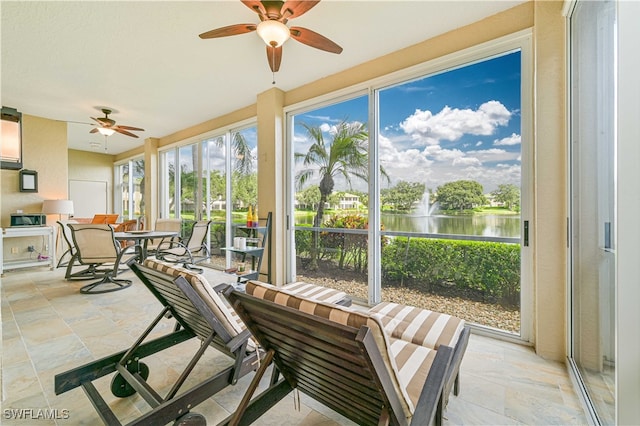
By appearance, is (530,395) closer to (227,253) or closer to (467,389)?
(467,389)

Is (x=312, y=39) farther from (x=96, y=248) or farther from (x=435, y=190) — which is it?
(x=96, y=248)

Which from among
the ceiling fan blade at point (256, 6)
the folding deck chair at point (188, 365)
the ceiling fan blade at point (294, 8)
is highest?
the ceiling fan blade at point (256, 6)

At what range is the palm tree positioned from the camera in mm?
3422

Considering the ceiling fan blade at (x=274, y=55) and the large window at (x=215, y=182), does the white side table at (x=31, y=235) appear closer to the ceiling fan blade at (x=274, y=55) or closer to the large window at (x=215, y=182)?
the large window at (x=215, y=182)

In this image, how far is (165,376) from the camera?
74.5 inches

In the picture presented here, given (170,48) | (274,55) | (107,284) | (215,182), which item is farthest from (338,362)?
(215,182)

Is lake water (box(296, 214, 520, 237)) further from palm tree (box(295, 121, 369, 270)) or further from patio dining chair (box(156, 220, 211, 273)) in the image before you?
patio dining chair (box(156, 220, 211, 273))

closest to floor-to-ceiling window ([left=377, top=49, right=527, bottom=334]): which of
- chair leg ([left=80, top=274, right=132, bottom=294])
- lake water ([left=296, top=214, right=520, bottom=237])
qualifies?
lake water ([left=296, top=214, right=520, bottom=237])

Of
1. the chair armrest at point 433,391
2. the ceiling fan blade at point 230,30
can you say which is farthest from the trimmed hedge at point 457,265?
the ceiling fan blade at point 230,30

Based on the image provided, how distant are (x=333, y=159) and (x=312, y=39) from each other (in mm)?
1637

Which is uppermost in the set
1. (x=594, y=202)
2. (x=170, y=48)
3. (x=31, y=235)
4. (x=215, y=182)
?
(x=170, y=48)

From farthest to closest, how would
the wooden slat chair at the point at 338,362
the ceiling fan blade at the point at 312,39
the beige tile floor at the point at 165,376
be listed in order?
1. the ceiling fan blade at the point at 312,39
2. the beige tile floor at the point at 165,376
3. the wooden slat chair at the point at 338,362

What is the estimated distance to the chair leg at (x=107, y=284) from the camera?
3759 mm

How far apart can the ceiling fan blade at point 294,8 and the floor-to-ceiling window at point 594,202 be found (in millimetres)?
1657
